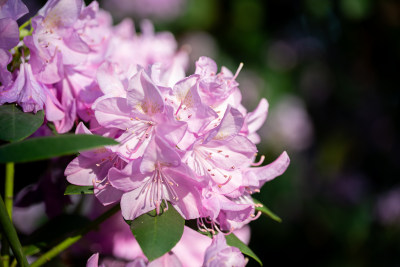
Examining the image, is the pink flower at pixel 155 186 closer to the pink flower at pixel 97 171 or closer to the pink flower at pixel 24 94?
the pink flower at pixel 97 171

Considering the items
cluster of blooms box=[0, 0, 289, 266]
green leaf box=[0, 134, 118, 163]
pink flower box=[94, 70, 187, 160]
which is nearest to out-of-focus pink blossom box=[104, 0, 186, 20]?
cluster of blooms box=[0, 0, 289, 266]

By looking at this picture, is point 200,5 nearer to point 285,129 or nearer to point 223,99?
point 285,129

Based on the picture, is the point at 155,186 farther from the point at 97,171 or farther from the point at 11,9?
the point at 11,9

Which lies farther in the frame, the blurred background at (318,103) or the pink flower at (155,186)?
the blurred background at (318,103)

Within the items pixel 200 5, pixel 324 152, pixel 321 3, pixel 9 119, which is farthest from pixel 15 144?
pixel 324 152

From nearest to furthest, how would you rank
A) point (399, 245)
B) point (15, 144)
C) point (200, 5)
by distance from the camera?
point (15, 144), point (399, 245), point (200, 5)

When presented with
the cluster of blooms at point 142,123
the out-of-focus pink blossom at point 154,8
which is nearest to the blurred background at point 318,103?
the out-of-focus pink blossom at point 154,8

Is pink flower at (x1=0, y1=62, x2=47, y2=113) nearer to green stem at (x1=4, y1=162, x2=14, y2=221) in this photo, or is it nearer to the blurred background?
green stem at (x1=4, y1=162, x2=14, y2=221)
